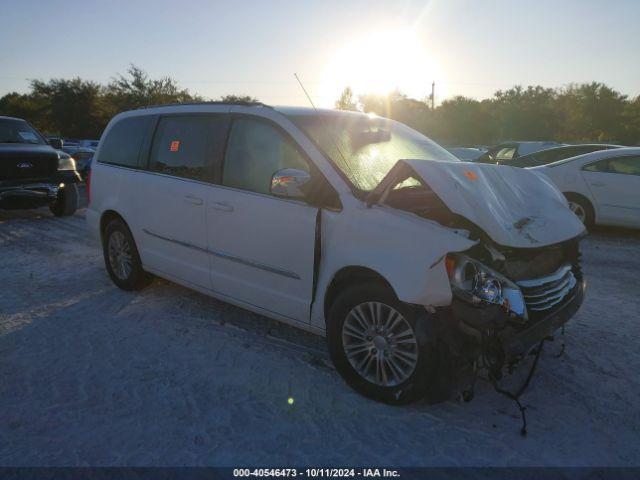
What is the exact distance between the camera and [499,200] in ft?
10.8

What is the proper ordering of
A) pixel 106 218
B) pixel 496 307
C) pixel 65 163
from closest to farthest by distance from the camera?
pixel 496 307 → pixel 106 218 → pixel 65 163

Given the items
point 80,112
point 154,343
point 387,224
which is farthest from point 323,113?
point 80,112

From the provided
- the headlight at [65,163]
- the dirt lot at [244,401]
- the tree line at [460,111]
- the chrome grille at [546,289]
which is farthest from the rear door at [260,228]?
the tree line at [460,111]

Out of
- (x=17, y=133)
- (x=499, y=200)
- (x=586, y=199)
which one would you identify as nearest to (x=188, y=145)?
(x=499, y=200)

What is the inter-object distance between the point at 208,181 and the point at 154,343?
A: 1.37 m

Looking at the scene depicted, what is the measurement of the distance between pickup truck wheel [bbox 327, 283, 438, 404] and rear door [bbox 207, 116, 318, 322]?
39 cm

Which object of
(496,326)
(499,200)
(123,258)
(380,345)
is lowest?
(123,258)

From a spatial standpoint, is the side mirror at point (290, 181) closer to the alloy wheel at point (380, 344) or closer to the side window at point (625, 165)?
the alloy wheel at point (380, 344)

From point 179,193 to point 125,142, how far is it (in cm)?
134

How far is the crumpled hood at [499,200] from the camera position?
9.84 ft

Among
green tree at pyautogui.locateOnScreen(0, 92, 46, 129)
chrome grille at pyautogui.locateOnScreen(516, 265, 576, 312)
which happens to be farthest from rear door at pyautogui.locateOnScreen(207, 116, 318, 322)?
green tree at pyautogui.locateOnScreen(0, 92, 46, 129)

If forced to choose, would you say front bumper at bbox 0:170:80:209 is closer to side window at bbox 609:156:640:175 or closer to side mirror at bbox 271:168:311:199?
side mirror at bbox 271:168:311:199

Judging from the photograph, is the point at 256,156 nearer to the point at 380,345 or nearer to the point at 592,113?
the point at 380,345

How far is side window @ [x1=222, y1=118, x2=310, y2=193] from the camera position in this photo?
12.2 feet
